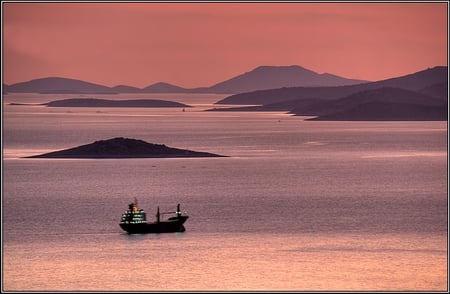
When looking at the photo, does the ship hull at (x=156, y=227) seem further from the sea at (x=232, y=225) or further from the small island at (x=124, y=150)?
the small island at (x=124, y=150)

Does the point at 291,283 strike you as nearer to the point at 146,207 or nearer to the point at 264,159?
the point at 146,207

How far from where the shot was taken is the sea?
180 ft

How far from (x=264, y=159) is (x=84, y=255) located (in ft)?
258

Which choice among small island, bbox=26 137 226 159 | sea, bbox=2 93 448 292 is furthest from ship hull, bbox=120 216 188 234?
small island, bbox=26 137 226 159

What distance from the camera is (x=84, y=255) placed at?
60969 millimetres

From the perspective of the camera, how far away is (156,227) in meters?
68.8

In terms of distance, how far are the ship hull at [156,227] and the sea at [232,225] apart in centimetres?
86

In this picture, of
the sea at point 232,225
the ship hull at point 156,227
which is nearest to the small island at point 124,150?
the sea at point 232,225

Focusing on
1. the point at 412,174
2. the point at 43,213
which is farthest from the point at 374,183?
the point at 43,213

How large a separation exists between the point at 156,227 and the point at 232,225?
762cm

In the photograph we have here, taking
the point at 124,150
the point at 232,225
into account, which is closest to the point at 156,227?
the point at 232,225

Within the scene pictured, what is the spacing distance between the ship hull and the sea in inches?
33.9

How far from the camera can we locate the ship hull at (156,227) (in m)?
68.2

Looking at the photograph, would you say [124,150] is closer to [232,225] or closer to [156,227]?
[232,225]
